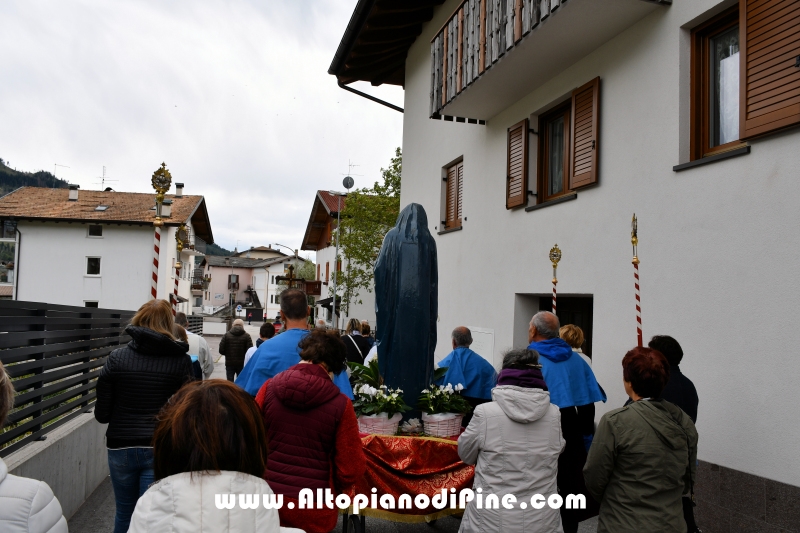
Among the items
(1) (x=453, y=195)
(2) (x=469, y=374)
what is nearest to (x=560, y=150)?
(1) (x=453, y=195)

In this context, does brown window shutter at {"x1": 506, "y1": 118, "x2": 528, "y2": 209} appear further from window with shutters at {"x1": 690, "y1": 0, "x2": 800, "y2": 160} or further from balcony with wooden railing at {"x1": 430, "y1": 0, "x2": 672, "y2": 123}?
window with shutters at {"x1": 690, "y1": 0, "x2": 800, "y2": 160}

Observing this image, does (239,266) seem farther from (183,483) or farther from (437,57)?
(183,483)

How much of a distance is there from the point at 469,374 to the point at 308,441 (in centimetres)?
328

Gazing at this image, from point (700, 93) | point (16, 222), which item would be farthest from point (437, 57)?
point (16, 222)

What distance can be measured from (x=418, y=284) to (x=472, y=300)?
Answer: 22.5 feet

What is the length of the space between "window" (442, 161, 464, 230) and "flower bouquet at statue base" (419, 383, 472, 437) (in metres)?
8.15

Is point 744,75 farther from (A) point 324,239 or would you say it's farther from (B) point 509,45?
(A) point 324,239

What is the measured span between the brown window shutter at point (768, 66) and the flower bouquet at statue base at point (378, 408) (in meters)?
3.97

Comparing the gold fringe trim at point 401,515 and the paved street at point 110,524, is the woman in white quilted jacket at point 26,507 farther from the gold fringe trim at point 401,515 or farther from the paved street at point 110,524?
the paved street at point 110,524

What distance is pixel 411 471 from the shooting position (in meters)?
5.11

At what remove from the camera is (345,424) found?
334 cm

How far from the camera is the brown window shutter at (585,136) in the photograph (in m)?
8.63

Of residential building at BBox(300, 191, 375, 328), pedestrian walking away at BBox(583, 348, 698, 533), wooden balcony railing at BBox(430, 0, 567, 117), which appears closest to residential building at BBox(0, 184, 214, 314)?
residential building at BBox(300, 191, 375, 328)

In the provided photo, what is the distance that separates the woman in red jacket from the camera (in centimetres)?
326
